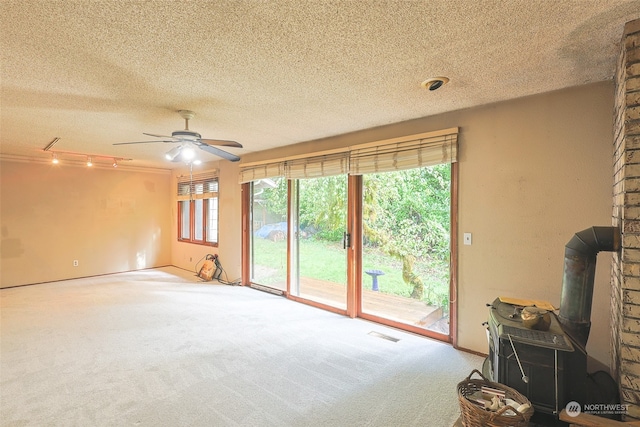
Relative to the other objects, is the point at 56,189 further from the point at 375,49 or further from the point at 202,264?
the point at 375,49

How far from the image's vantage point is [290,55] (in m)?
1.94

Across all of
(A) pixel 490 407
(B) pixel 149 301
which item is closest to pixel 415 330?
(A) pixel 490 407

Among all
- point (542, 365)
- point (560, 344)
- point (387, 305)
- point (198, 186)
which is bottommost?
point (387, 305)

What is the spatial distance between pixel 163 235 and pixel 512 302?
287 inches

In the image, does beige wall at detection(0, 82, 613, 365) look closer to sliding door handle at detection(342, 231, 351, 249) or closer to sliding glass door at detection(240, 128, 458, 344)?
sliding glass door at detection(240, 128, 458, 344)

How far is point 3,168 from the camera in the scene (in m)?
5.32

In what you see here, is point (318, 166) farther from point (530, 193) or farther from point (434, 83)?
point (530, 193)

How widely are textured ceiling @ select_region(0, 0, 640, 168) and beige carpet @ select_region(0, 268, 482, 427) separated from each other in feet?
7.66

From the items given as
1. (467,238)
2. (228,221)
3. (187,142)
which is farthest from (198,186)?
(467,238)

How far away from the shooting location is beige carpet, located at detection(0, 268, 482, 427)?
6.77ft

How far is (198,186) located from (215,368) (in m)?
4.79

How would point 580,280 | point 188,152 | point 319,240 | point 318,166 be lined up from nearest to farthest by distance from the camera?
point 580,280, point 188,152, point 318,166, point 319,240

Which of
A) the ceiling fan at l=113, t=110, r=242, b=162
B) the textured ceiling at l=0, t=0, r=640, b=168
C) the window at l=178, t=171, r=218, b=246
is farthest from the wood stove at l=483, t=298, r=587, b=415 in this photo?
the window at l=178, t=171, r=218, b=246

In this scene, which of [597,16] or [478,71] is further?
[478,71]
